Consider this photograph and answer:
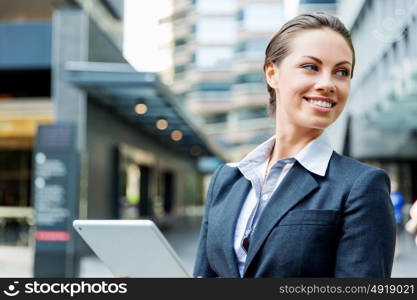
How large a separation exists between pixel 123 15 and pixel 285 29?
21927 mm

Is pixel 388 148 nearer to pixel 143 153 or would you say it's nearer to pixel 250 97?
pixel 143 153

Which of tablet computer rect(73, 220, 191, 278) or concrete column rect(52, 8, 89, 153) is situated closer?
tablet computer rect(73, 220, 191, 278)

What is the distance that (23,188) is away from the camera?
1877 cm

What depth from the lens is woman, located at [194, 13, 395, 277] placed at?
1368mm

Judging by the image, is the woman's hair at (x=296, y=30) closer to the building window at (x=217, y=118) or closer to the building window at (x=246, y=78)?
the building window at (x=246, y=78)

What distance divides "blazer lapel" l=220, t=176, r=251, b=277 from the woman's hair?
0.35 m

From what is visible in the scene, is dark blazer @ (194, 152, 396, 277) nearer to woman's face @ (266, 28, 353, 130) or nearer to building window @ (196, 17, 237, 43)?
woman's face @ (266, 28, 353, 130)

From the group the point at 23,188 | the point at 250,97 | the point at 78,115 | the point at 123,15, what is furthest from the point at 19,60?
the point at 250,97

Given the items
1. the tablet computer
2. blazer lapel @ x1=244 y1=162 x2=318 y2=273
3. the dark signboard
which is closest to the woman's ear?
blazer lapel @ x1=244 y1=162 x2=318 y2=273

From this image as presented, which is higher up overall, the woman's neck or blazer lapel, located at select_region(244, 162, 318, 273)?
the woman's neck

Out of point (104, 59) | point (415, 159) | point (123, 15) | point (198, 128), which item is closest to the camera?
point (104, 59)

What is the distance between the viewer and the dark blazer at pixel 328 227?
1.36 metres

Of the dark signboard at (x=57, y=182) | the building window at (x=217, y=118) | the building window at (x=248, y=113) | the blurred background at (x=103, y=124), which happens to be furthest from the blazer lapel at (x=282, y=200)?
the building window at (x=217, y=118)

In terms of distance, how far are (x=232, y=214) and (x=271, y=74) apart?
383mm
